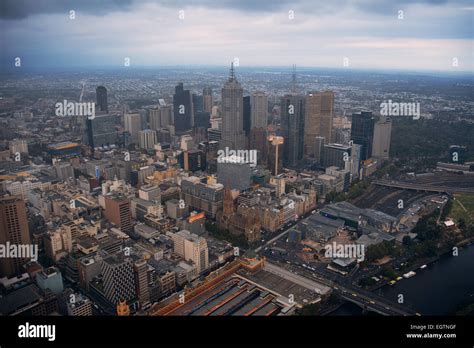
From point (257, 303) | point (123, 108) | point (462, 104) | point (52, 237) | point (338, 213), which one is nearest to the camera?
point (257, 303)

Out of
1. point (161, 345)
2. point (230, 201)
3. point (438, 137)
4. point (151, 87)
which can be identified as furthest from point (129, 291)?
point (438, 137)

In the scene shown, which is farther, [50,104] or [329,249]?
[50,104]

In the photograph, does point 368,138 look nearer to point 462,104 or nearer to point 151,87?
point 462,104

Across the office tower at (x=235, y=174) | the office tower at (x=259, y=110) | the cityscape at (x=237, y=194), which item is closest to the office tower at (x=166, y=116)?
the cityscape at (x=237, y=194)

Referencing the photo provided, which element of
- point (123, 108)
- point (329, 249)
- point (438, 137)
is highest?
point (123, 108)

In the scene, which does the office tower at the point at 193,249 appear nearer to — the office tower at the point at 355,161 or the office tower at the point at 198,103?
the office tower at the point at 355,161

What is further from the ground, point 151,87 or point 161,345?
point 151,87
